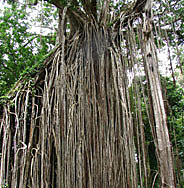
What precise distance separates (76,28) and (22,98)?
1.05 m

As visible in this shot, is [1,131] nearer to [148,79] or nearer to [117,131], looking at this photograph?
[117,131]

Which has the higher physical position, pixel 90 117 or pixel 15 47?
pixel 15 47

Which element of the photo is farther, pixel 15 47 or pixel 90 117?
pixel 15 47

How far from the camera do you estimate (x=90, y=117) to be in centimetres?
189

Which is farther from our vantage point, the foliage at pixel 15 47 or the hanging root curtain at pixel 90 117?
the foliage at pixel 15 47

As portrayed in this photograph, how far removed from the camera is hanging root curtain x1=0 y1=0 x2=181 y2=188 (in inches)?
64.2

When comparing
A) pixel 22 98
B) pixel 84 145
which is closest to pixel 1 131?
pixel 22 98

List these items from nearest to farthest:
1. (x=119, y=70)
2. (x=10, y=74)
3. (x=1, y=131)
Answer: (x=119, y=70), (x=1, y=131), (x=10, y=74)

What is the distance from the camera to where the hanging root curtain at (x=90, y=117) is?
64.2 inches

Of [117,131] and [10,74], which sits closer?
[117,131]

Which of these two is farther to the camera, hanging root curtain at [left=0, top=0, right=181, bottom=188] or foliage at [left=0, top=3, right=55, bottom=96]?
foliage at [left=0, top=3, right=55, bottom=96]

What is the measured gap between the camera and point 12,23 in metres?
3.60

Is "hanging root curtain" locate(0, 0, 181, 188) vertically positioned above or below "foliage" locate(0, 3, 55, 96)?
below

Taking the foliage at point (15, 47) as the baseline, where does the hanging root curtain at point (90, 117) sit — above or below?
below
